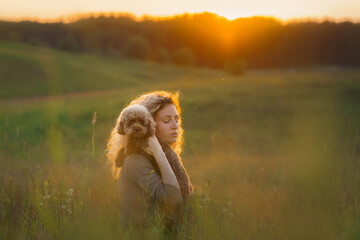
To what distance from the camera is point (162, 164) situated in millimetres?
2338

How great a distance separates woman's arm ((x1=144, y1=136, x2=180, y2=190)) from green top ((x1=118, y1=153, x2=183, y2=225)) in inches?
1.4

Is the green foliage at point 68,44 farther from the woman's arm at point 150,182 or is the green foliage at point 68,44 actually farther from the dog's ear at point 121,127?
the woman's arm at point 150,182

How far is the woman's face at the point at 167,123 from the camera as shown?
8.72ft

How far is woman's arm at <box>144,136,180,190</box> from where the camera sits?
7.58 feet

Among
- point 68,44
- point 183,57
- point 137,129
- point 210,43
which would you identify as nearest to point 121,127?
point 137,129

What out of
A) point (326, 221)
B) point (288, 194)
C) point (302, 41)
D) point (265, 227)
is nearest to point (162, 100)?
point (265, 227)

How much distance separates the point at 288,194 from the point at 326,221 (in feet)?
3.63

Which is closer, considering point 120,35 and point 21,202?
point 21,202

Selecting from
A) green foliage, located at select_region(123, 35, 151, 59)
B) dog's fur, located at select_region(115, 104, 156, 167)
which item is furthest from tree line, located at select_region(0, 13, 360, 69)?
dog's fur, located at select_region(115, 104, 156, 167)

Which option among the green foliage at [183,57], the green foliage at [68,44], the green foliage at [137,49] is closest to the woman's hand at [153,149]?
the green foliage at [183,57]

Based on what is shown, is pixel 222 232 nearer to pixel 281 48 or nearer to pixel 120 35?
pixel 281 48

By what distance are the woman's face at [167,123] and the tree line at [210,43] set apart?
50.8 meters

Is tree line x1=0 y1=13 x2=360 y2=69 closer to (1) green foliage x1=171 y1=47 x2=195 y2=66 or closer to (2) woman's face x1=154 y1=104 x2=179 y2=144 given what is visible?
(1) green foliage x1=171 y1=47 x2=195 y2=66

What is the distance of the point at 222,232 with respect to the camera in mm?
2396
